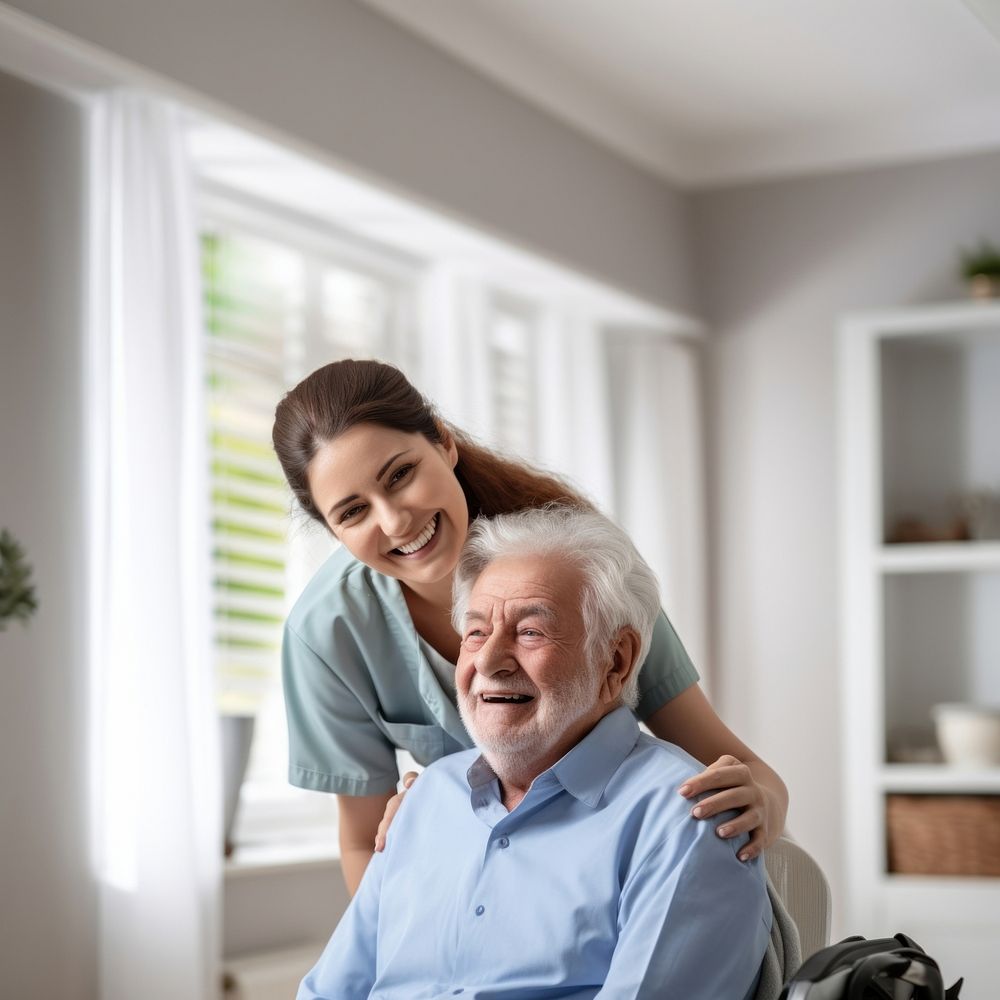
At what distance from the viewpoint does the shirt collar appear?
1.79 metres

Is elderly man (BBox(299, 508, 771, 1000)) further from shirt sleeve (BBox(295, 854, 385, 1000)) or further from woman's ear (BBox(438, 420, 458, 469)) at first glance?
woman's ear (BBox(438, 420, 458, 469))

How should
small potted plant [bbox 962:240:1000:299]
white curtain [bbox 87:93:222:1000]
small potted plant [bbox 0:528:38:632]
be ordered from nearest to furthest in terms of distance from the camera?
1. small potted plant [bbox 0:528:38:632]
2. white curtain [bbox 87:93:222:1000]
3. small potted plant [bbox 962:240:1000:299]

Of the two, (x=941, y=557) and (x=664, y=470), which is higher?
(x=664, y=470)

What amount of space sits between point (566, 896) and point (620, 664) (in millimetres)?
317

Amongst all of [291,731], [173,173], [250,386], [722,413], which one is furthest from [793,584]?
[291,731]

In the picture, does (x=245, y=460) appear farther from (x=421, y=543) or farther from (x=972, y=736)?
(x=972, y=736)

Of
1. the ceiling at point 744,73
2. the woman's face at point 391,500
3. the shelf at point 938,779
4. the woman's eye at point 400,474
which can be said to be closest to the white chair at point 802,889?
the woman's face at point 391,500

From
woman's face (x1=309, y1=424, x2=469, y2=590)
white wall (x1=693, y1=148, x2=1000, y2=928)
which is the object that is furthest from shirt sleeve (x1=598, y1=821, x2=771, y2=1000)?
white wall (x1=693, y1=148, x2=1000, y2=928)

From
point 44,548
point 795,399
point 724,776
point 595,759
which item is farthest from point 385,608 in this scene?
point 795,399

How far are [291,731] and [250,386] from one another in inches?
69.6

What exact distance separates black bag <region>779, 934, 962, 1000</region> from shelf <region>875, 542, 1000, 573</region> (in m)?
2.97

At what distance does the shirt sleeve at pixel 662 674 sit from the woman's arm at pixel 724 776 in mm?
12

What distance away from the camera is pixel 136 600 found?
9.59ft

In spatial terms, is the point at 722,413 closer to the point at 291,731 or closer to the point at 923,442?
the point at 923,442
